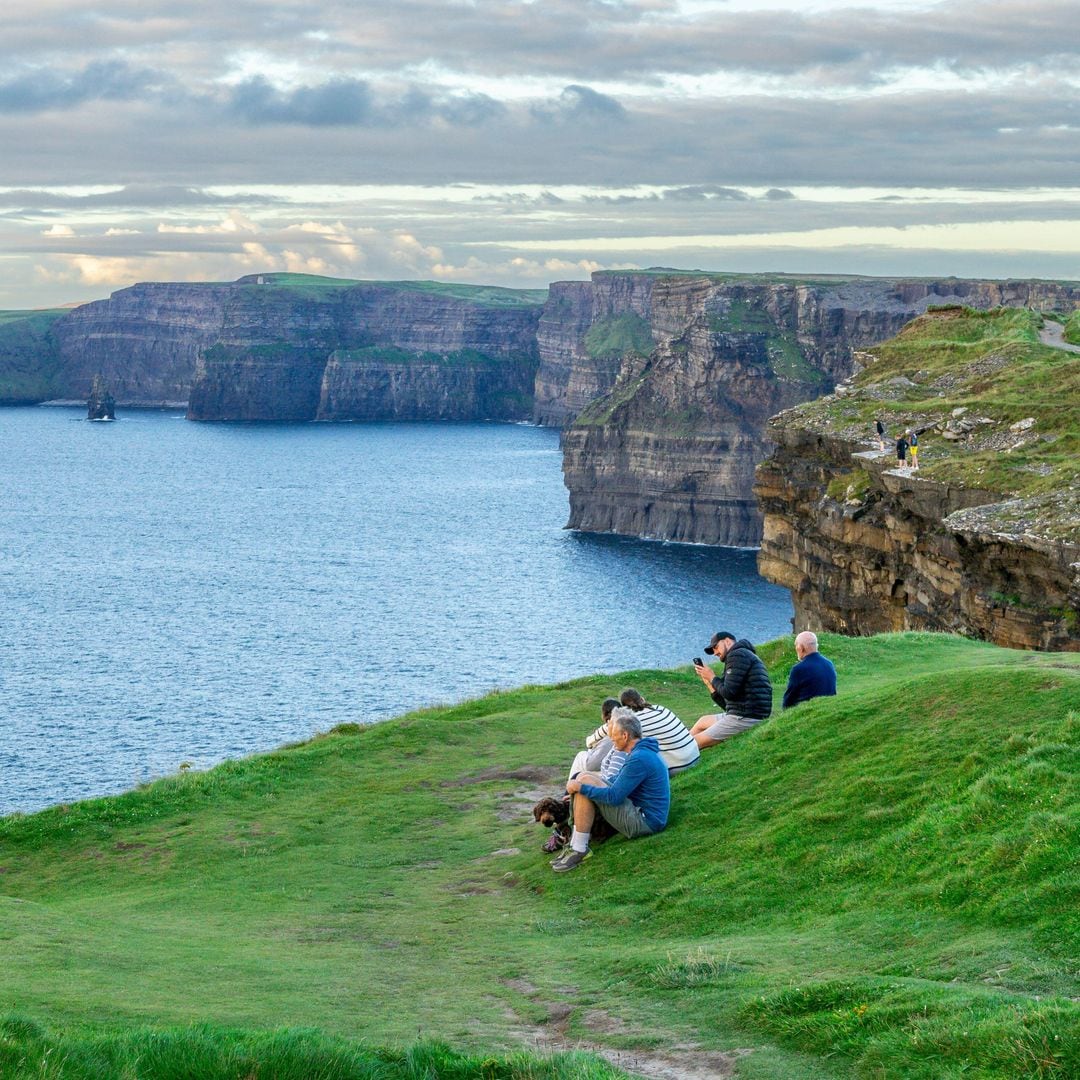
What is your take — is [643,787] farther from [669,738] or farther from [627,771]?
[669,738]

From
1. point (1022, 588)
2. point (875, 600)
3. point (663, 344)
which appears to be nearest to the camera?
point (1022, 588)

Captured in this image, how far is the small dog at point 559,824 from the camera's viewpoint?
56.7 ft

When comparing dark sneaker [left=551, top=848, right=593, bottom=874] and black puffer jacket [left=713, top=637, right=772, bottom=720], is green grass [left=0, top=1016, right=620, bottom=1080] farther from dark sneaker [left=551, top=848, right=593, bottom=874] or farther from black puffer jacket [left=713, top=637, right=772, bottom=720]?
black puffer jacket [left=713, top=637, right=772, bottom=720]

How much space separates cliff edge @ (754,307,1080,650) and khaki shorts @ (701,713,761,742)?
15.1m

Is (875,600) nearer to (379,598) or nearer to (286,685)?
(286,685)

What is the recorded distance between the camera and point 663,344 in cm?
18400

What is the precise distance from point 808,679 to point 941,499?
2014 cm

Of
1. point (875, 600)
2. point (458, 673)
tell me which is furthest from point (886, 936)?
point (458, 673)

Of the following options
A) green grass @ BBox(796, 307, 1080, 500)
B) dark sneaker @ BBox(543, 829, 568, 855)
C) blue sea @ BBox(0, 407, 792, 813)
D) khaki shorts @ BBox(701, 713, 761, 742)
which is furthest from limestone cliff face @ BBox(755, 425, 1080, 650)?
dark sneaker @ BBox(543, 829, 568, 855)

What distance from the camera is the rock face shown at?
162 metres

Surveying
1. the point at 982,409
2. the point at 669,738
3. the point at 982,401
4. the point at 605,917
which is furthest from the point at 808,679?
the point at 982,401

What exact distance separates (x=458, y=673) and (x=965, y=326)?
34.4 metres

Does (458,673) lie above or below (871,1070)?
below

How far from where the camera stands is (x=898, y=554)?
143ft
